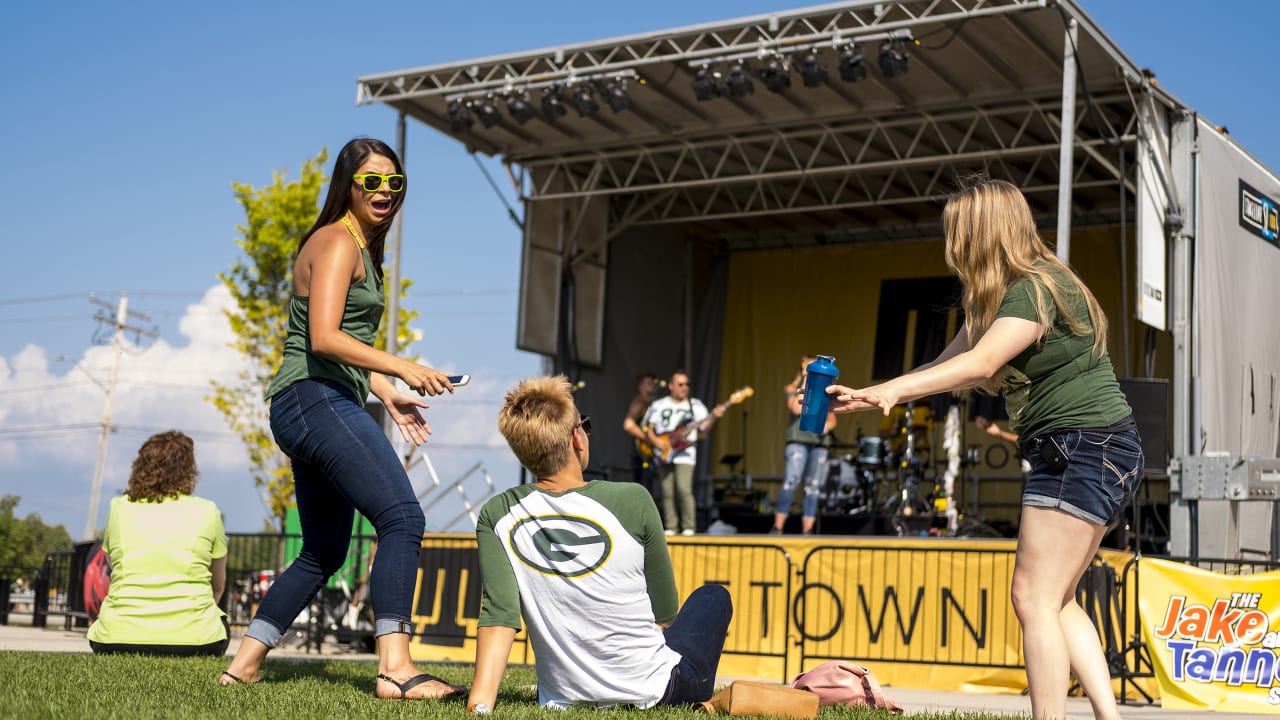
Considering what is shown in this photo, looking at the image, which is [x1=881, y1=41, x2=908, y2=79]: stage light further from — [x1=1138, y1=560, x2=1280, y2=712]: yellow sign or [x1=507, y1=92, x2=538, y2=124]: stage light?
[x1=1138, y1=560, x2=1280, y2=712]: yellow sign

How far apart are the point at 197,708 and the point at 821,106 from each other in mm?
12827

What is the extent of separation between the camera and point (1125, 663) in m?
7.73

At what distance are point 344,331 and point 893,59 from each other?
9.28 metres

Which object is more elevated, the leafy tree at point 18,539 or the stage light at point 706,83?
the stage light at point 706,83

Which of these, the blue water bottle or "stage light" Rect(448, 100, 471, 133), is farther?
"stage light" Rect(448, 100, 471, 133)

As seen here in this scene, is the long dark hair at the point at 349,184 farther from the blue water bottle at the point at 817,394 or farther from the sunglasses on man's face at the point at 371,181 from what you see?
the blue water bottle at the point at 817,394

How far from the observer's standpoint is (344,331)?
13.1 feet

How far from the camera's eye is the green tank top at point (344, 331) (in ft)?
12.9

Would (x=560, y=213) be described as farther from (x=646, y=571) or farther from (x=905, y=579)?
(x=646, y=571)

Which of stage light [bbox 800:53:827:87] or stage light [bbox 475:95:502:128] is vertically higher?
stage light [bbox 800:53:827:87]

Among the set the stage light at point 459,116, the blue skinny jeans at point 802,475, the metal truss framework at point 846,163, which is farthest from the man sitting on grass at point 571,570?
the stage light at point 459,116

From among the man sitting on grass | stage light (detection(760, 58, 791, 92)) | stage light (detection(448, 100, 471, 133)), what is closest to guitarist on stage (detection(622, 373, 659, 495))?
stage light (detection(448, 100, 471, 133))

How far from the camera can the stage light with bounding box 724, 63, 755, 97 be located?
12.9 m

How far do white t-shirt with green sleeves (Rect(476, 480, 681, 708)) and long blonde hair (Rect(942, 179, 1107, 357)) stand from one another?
1120mm
